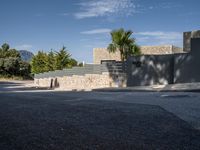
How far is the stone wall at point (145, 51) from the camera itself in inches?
1994

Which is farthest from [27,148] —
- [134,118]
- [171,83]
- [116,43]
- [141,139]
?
[116,43]

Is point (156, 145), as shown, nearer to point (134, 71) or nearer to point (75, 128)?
point (75, 128)

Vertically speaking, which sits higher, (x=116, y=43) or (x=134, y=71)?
(x=116, y=43)

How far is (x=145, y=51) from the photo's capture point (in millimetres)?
52312

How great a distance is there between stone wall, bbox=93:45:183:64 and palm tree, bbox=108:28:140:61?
5.56 meters

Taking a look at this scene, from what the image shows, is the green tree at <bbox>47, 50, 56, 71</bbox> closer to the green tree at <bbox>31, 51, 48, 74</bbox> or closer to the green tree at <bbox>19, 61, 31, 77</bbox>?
the green tree at <bbox>31, 51, 48, 74</bbox>

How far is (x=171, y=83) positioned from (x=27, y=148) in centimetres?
2521

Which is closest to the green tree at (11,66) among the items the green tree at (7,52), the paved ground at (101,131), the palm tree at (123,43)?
the green tree at (7,52)

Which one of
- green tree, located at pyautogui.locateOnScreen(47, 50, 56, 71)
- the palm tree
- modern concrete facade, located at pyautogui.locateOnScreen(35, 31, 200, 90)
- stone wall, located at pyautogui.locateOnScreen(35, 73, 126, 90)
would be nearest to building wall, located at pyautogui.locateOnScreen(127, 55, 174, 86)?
modern concrete facade, located at pyautogui.locateOnScreen(35, 31, 200, 90)

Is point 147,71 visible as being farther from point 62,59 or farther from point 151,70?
point 62,59

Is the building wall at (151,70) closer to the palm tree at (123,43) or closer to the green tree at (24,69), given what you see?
the palm tree at (123,43)

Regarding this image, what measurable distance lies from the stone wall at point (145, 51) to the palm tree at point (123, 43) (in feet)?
18.2

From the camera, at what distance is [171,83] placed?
98.2 ft

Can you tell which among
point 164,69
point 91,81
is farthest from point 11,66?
point 164,69
